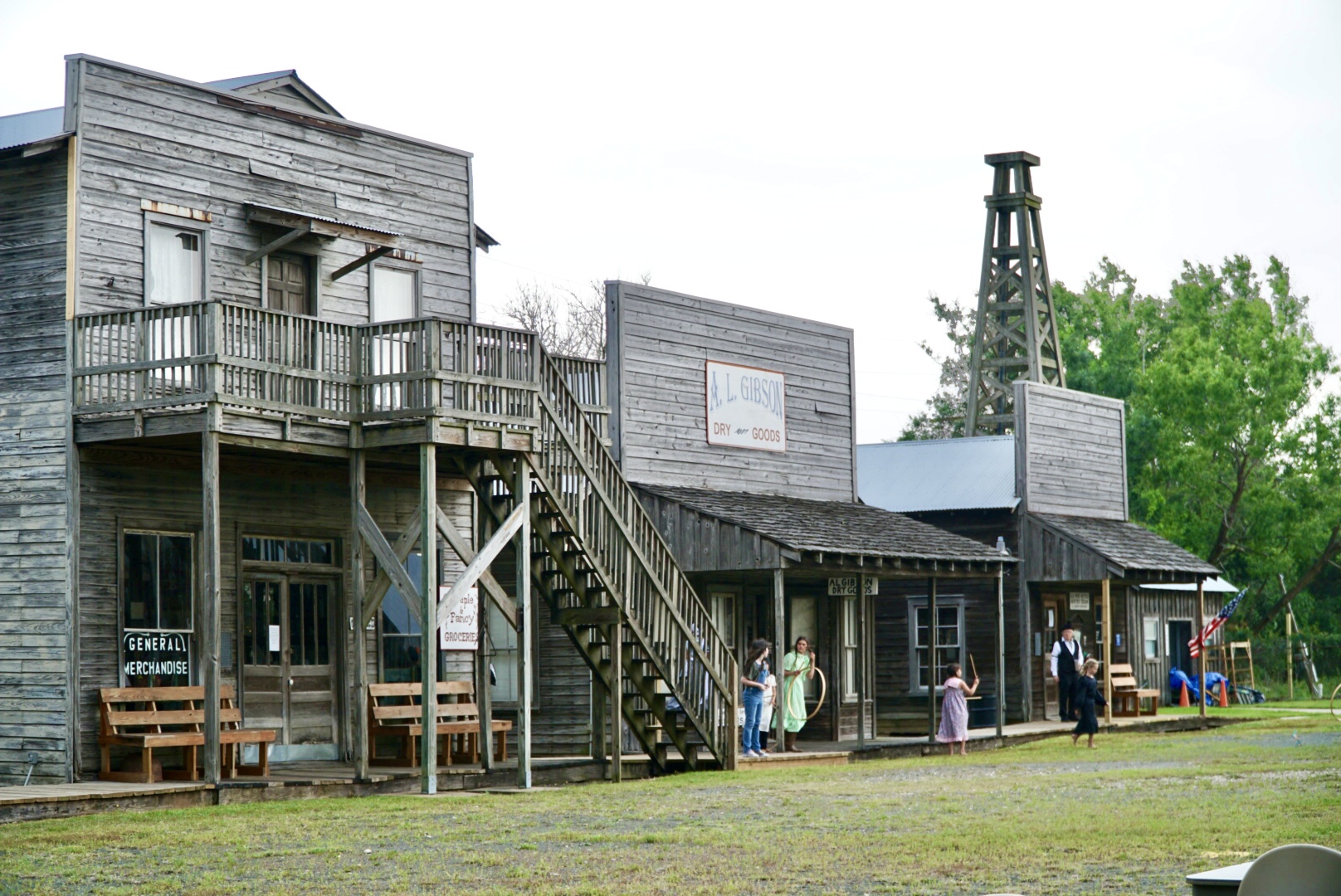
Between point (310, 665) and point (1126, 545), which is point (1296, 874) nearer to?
point (310, 665)

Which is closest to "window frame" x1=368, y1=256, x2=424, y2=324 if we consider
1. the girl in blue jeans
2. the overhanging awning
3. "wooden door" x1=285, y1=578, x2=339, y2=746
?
the overhanging awning

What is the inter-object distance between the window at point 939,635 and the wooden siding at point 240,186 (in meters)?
12.2

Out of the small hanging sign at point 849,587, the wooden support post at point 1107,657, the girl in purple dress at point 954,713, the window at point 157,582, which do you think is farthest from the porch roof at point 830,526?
the window at point 157,582

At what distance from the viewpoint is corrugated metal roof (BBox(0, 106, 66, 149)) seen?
18.2 m

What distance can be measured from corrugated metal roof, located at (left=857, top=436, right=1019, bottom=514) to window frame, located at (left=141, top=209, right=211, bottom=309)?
16.8 m

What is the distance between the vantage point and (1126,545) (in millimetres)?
31688

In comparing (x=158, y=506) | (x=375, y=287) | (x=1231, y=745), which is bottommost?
(x=1231, y=745)

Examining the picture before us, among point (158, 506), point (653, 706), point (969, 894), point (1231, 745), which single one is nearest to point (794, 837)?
point (969, 894)

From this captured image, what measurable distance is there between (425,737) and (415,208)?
733 centimetres

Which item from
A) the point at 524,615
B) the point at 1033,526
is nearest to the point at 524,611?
the point at 524,615

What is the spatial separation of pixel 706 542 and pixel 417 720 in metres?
4.65

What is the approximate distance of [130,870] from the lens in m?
10.8

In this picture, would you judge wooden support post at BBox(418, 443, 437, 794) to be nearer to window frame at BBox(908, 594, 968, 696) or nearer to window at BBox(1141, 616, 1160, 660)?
window frame at BBox(908, 594, 968, 696)

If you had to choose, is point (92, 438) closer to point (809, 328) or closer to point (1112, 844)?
point (1112, 844)
